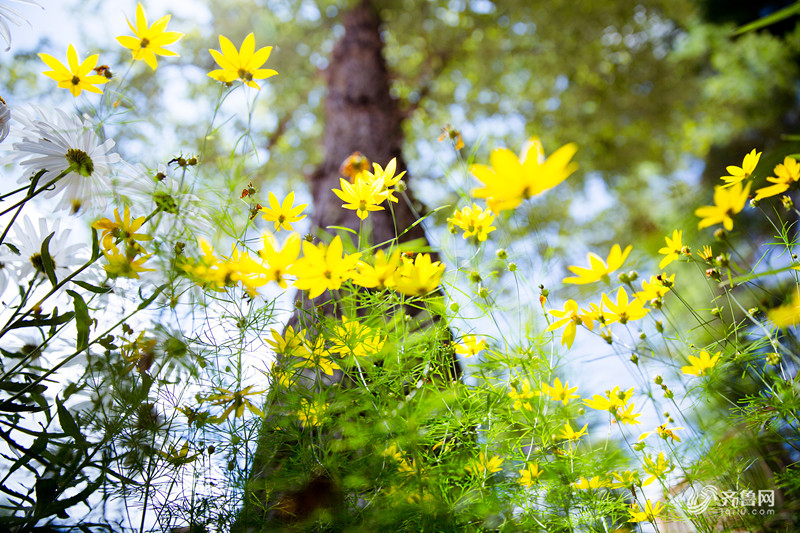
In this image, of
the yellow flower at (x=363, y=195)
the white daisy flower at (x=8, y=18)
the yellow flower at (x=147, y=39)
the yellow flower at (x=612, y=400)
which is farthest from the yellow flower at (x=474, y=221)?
the white daisy flower at (x=8, y=18)

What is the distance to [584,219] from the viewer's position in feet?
11.7

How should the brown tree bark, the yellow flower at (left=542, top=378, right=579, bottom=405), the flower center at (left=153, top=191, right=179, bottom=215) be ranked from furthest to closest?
the brown tree bark < the yellow flower at (left=542, top=378, right=579, bottom=405) < the flower center at (left=153, top=191, right=179, bottom=215)

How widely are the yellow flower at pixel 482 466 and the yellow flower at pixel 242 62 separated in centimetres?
41

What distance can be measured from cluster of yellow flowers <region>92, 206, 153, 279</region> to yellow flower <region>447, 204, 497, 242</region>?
0.29 meters

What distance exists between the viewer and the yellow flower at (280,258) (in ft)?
1.13

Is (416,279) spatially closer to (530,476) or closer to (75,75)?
(530,476)

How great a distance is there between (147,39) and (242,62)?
0.30 feet

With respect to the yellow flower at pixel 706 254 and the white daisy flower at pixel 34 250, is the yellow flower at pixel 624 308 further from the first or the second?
the white daisy flower at pixel 34 250

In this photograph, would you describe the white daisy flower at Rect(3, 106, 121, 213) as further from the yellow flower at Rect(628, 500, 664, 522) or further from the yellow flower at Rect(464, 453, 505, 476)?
the yellow flower at Rect(628, 500, 664, 522)

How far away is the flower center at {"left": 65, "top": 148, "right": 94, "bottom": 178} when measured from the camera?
1.30ft

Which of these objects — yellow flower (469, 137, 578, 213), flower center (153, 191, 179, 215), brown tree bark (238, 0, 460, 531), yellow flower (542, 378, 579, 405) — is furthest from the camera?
brown tree bark (238, 0, 460, 531)

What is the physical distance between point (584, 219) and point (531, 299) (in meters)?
3.40

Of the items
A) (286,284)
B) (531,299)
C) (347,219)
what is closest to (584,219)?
(347,219)

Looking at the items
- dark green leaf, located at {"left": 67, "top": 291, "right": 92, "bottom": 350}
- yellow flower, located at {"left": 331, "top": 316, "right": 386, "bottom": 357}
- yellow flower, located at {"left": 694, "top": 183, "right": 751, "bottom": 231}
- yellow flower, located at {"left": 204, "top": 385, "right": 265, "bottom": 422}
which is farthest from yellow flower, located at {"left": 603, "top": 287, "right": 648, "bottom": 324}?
dark green leaf, located at {"left": 67, "top": 291, "right": 92, "bottom": 350}
